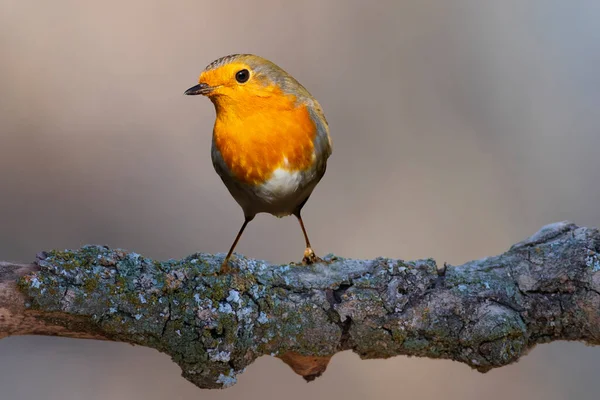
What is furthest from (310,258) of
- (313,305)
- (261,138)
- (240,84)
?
(240,84)

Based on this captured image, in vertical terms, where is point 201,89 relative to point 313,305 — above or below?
above

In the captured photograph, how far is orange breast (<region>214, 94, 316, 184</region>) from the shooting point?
1.89 metres

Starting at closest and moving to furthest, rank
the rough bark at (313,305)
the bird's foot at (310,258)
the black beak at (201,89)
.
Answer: the rough bark at (313,305)
the black beak at (201,89)
the bird's foot at (310,258)

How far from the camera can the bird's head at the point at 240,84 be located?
192cm

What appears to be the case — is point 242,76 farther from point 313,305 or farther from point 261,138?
point 313,305

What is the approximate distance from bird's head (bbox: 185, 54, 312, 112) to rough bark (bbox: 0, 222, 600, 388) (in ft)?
1.49

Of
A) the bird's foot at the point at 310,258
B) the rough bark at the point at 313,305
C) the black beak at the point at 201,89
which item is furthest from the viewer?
the bird's foot at the point at 310,258

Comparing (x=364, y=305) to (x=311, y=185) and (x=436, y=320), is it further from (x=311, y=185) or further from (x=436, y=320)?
(x=311, y=185)

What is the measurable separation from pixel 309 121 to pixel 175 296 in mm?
654

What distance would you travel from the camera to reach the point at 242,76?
6.35 feet

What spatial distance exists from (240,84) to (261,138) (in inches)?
7.0

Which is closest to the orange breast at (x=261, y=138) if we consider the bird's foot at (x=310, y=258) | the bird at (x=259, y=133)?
the bird at (x=259, y=133)

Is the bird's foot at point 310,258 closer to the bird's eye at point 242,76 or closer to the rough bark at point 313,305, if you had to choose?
the rough bark at point 313,305

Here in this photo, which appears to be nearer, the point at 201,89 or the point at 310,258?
the point at 201,89
